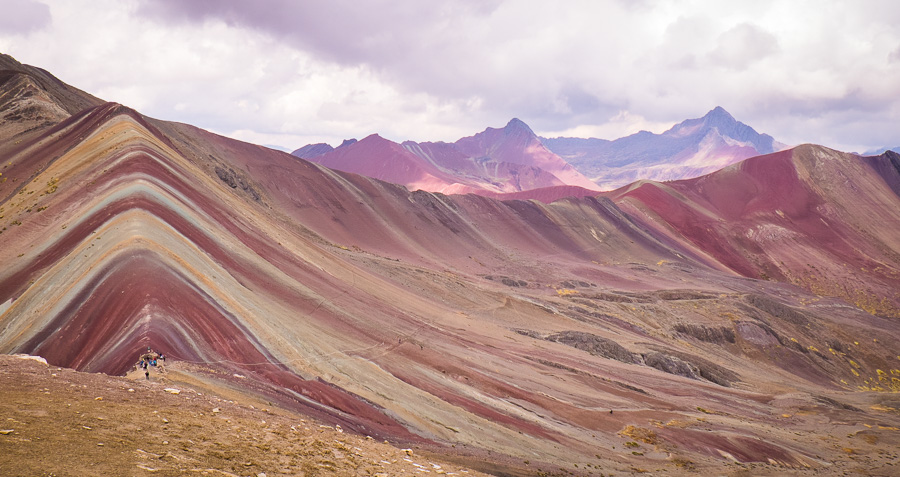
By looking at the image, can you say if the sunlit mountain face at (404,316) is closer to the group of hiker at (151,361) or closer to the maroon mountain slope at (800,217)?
the group of hiker at (151,361)

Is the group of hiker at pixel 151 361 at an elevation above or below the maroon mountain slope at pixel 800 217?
below

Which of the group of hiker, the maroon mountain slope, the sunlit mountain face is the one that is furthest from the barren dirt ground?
the maroon mountain slope

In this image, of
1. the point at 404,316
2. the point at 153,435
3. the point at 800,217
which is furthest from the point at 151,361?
the point at 800,217

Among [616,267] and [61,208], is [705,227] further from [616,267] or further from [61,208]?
[61,208]

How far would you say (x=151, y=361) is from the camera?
16.7 meters

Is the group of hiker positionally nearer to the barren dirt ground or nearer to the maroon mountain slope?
the barren dirt ground

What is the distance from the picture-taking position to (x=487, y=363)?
3534cm

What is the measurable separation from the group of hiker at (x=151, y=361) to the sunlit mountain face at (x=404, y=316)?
37 cm

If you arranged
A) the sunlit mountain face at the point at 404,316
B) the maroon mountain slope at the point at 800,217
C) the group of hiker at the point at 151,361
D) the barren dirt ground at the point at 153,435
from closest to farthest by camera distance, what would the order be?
the barren dirt ground at the point at 153,435 < the group of hiker at the point at 151,361 < the sunlit mountain face at the point at 404,316 < the maroon mountain slope at the point at 800,217

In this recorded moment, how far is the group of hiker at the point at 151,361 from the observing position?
16334 millimetres

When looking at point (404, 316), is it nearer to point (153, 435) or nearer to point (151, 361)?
point (151, 361)

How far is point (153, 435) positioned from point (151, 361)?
7.19m

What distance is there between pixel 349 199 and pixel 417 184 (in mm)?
112470

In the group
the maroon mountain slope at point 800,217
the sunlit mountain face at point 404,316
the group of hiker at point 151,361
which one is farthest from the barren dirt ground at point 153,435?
the maroon mountain slope at point 800,217
